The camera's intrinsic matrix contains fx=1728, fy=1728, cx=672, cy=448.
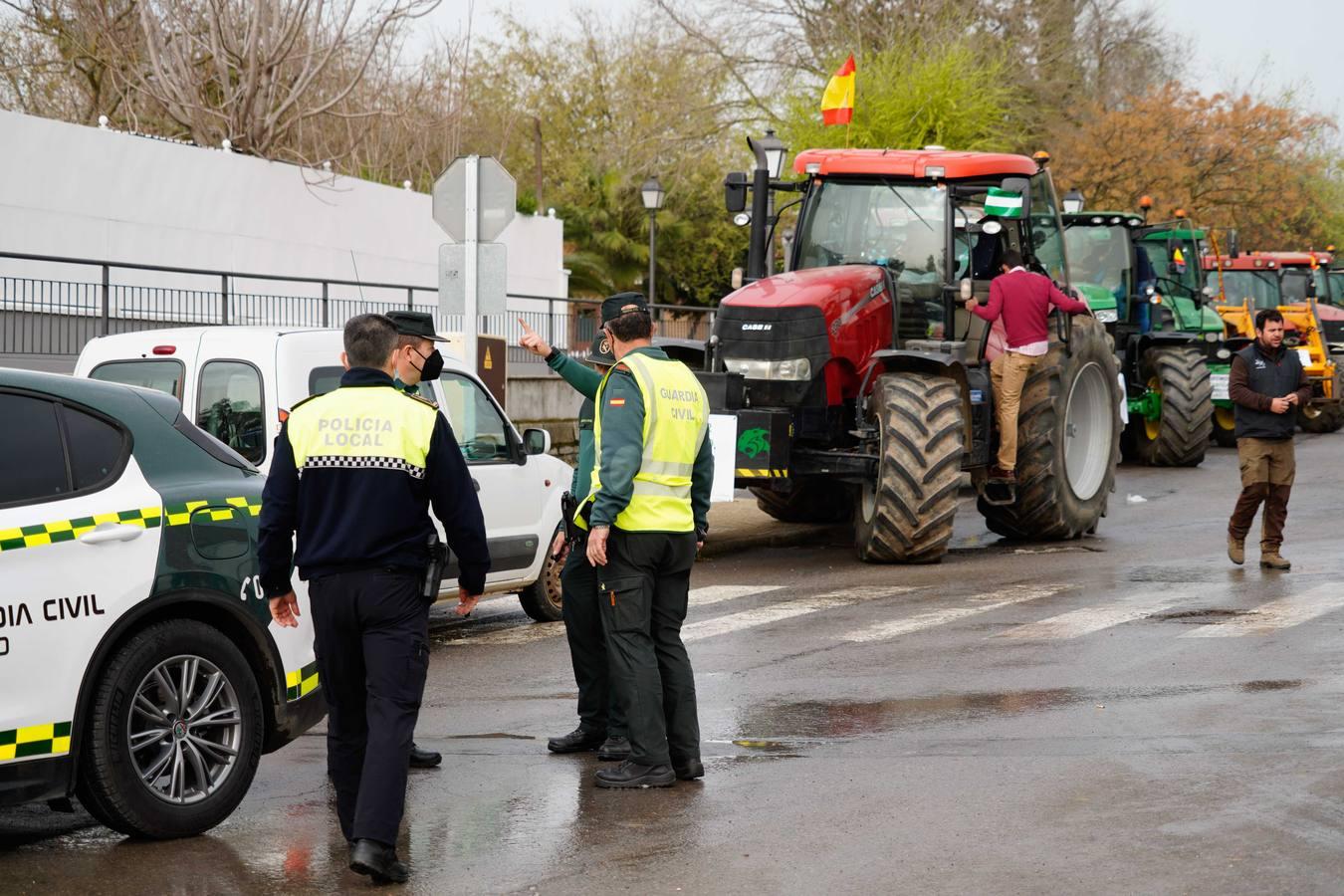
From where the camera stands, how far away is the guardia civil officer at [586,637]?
7414 millimetres

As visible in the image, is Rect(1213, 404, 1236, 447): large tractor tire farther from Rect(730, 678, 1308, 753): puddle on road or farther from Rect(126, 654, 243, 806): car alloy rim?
Rect(126, 654, 243, 806): car alloy rim

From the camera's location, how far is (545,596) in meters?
11.6

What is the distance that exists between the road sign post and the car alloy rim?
25.7 feet

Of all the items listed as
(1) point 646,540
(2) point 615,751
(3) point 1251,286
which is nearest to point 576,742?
(2) point 615,751

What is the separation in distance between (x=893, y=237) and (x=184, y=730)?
974 centimetres

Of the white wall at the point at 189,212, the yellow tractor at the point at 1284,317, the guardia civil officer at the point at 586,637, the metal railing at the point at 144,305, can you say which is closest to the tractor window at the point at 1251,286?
the yellow tractor at the point at 1284,317

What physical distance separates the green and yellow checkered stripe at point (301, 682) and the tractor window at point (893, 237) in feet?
28.7

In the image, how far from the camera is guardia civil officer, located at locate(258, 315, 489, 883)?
558cm

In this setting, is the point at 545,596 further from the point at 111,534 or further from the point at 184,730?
the point at 111,534

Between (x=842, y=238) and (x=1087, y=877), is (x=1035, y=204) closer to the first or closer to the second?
(x=842, y=238)

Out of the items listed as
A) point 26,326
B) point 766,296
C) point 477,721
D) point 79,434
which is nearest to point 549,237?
point 26,326

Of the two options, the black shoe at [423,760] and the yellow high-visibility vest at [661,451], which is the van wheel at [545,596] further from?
the yellow high-visibility vest at [661,451]

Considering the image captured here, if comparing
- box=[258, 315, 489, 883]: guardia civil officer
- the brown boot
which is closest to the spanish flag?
the brown boot

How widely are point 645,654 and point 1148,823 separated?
2059 millimetres
